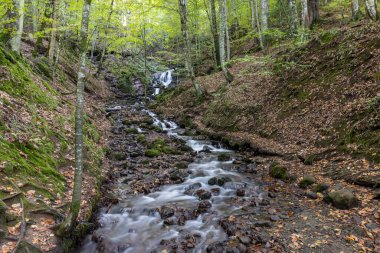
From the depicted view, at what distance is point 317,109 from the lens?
11.2 meters

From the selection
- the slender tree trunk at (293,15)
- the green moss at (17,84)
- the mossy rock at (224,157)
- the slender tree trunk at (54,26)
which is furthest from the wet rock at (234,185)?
the slender tree trunk at (54,26)

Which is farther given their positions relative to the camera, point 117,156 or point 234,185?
point 117,156

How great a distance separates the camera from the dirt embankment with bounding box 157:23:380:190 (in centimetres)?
857

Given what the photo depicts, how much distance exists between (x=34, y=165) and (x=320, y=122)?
9.58m

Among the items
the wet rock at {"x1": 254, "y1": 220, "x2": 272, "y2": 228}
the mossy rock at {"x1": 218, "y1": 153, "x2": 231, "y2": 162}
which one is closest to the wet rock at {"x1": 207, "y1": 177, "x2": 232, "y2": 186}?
the mossy rock at {"x1": 218, "y1": 153, "x2": 231, "y2": 162}

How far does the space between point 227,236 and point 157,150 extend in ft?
24.1

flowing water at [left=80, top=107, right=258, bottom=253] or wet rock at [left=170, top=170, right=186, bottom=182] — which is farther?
wet rock at [left=170, top=170, right=186, bottom=182]

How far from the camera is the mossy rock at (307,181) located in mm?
8023

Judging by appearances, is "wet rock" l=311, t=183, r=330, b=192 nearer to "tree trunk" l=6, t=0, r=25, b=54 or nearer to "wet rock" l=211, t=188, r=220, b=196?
"wet rock" l=211, t=188, r=220, b=196

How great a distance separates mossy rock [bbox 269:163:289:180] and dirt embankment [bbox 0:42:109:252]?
5.65 metres

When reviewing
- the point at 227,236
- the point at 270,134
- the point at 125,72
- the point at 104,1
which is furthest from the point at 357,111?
the point at 125,72

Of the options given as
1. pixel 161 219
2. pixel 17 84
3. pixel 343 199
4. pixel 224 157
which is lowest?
pixel 161 219

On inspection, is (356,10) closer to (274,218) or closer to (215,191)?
(215,191)

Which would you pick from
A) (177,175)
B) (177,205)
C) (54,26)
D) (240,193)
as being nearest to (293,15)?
(177,175)
